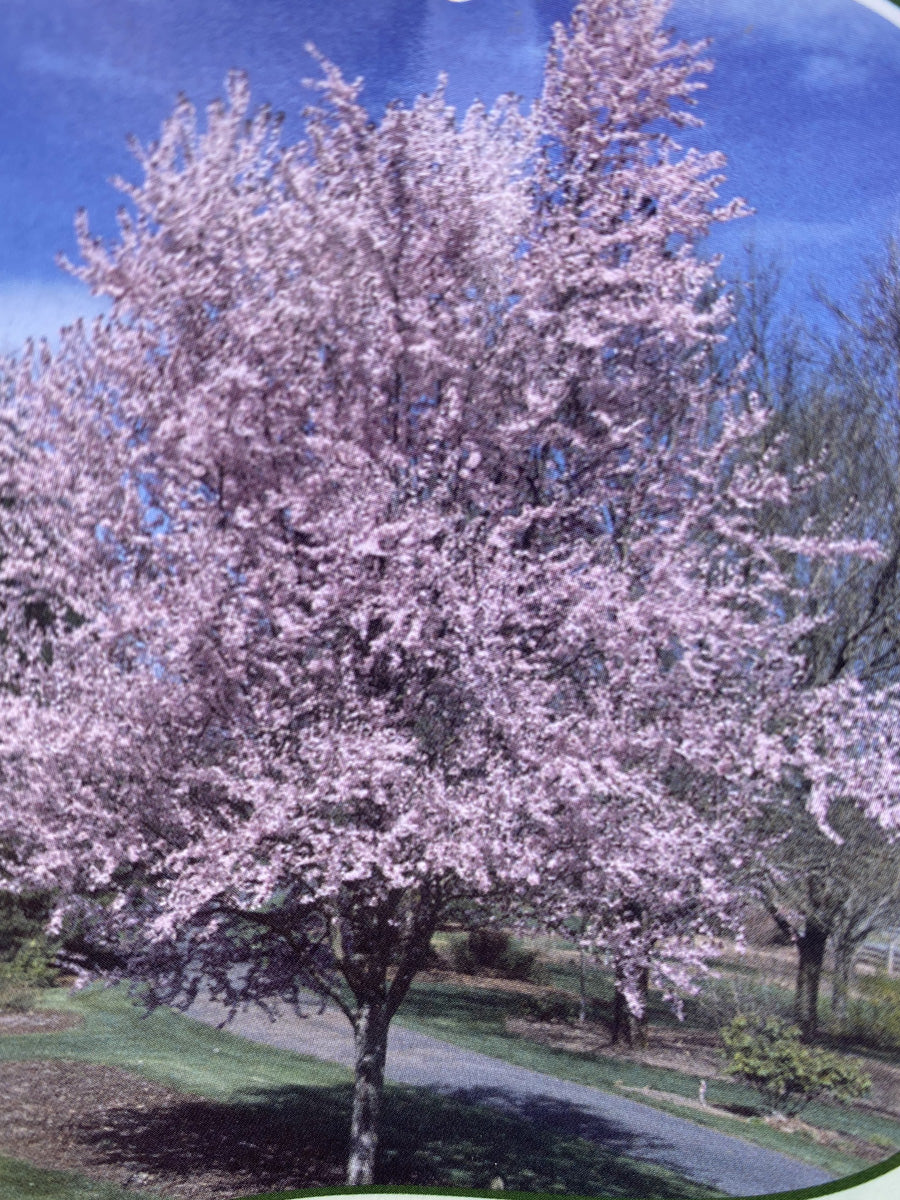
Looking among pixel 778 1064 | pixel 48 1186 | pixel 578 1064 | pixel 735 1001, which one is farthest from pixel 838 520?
pixel 48 1186

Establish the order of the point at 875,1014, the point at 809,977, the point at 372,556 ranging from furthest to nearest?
1. the point at 875,1014
2. the point at 809,977
3. the point at 372,556

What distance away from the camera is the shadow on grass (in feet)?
17.3

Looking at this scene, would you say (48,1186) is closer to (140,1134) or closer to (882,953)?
(140,1134)

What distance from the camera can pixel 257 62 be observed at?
5445 mm

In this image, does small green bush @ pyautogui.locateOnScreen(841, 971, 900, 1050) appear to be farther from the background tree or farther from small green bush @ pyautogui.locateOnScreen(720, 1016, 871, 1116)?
small green bush @ pyautogui.locateOnScreen(720, 1016, 871, 1116)

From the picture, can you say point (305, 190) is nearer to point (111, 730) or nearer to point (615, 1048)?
point (111, 730)

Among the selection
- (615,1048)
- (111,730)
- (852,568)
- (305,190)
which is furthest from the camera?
(852,568)

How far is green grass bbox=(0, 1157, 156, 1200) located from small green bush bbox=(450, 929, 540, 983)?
4.88 ft

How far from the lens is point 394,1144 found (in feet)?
17.9

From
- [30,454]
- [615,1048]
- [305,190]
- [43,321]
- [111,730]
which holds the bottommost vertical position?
[615,1048]

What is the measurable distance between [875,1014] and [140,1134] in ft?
10.8

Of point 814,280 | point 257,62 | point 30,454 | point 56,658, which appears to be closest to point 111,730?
point 56,658

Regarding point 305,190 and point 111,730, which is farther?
point 305,190

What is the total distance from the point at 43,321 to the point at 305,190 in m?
1.15
